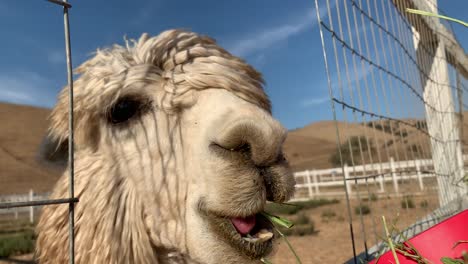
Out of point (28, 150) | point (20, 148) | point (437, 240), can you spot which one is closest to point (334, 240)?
point (437, 240)

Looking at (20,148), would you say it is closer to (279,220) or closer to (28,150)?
(28,150)

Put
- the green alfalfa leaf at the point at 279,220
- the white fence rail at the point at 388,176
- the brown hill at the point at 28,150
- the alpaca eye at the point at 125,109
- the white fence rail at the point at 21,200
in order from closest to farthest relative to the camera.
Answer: the green alfalfa leaf at the point at 279,220
the alpaca eye at the point at 125,109
the white fence rail at the point at 388,176
the white fence rail at the point at 21,200
the brown hill at the point at 28,150

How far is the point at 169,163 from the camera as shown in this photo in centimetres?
183

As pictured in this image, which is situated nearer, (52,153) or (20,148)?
(52,153)

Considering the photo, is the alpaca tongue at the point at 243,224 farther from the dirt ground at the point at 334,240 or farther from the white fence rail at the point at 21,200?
the white fence rail at the point at 21,200

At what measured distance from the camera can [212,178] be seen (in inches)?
64.0

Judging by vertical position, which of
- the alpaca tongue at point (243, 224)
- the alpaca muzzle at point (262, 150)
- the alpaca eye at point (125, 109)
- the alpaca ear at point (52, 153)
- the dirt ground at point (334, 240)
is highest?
the alpaca eye at point (125, 109)

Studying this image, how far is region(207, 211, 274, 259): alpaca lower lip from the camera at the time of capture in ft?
5.30

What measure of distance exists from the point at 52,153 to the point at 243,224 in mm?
1555

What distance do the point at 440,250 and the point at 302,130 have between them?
3793 inches

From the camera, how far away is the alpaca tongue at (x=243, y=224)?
1.66 metres

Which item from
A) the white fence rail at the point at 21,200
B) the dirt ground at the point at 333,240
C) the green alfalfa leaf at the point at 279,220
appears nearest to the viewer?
the green alfalfa leaf at the point at 279,220

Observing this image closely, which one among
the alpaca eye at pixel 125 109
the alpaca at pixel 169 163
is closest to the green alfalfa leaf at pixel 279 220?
the alpaca at pixel 169 163

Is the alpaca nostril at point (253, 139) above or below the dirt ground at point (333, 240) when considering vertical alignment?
above
